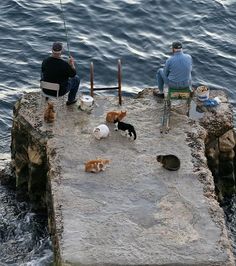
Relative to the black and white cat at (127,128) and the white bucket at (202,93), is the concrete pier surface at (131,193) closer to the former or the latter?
the black and white cat at (127,128)

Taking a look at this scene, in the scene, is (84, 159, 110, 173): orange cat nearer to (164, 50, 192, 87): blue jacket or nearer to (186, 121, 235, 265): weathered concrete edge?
(186, 121, 235, 265): weathered concrete edge

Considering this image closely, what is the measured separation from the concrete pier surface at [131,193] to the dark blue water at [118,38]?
5.10m

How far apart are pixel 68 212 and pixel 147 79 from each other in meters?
10.4

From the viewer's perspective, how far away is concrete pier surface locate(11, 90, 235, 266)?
43.4ft

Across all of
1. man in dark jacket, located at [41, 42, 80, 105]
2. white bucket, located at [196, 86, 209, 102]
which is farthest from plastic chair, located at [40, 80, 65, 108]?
white bucket, located at [196, 86, 209, 102]

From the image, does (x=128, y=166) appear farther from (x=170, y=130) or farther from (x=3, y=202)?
(x=3, y=202)

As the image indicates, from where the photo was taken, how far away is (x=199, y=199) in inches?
579

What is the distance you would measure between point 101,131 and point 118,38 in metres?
9.81

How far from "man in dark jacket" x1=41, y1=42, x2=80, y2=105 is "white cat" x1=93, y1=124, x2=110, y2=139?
1.46 metres

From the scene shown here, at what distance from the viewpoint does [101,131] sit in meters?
16.5

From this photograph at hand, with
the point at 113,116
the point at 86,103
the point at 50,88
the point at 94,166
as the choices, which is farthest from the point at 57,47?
the point at 94,166

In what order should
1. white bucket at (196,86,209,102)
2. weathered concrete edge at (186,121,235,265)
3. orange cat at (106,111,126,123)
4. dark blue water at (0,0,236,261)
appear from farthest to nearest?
1. dark blue water at (0,0,236,261)
2. white bucket at (196,86,209,102)
3. orange cat at (106,111,126,123)
4. weathered concrete edge at (186,121,235,265)

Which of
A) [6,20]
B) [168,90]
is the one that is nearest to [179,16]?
[6,20]

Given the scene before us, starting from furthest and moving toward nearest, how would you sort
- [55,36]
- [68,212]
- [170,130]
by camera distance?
[55,36], [170,130], [68,212]
